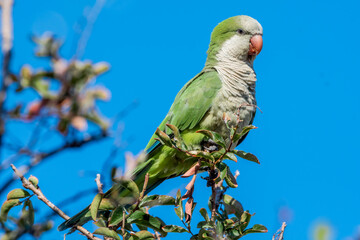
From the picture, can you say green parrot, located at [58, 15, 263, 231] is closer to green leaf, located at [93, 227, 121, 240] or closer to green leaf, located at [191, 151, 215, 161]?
green leaf, located at [191, 151, 215, 161]

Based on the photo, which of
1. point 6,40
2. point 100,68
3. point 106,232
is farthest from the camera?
point 106,232

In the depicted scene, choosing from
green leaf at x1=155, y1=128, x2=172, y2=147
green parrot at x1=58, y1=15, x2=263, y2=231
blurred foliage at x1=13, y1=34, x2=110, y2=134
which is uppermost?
green parrot at x1=58, y1=15, x2=263, y2=231

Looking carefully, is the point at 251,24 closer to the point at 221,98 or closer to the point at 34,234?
the point at 221,98

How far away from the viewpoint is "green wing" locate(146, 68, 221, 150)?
3.59 m

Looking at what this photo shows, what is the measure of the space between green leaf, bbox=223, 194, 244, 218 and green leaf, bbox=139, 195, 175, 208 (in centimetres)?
38

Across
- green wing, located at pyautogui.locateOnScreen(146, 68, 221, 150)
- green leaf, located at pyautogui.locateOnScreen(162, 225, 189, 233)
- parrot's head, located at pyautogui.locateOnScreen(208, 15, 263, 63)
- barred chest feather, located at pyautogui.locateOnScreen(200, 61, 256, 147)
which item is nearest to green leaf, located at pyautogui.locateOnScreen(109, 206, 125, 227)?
green leaf, located at pyautogui.locateOnScreen(162, 225, 189, 233)

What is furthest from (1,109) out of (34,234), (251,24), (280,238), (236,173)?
(251,24)

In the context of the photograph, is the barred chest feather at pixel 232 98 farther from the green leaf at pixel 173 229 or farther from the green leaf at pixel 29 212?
the green leaf at pixel 29 212

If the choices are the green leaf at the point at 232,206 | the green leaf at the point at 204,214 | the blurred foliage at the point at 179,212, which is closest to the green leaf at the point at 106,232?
the blurred foliage at the point at 179,212

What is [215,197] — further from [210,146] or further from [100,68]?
[100,68]

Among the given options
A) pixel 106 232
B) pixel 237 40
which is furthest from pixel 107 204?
pixel 237 40

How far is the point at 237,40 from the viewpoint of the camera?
4.12 metres

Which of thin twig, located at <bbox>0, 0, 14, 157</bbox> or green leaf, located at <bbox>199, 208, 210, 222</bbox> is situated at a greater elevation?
green leaf, located at <bbox>199, 208, 210, 222</bbox>

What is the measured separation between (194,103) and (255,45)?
980mm
